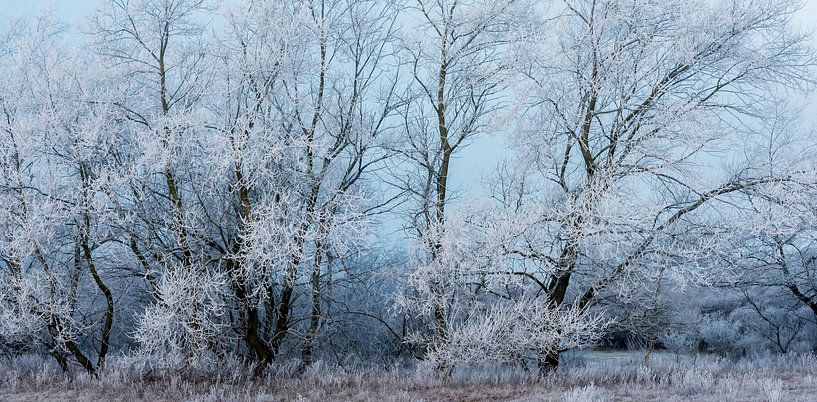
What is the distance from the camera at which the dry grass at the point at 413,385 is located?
8.77 metres

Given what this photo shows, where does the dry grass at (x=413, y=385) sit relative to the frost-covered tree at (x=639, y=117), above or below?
below

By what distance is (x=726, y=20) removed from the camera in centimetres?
1077

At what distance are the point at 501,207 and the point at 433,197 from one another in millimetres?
1990

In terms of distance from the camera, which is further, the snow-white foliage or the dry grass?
the snow-white foliage

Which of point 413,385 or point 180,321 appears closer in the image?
point 413,385

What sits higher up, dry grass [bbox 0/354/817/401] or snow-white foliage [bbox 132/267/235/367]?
snow-white foliage [bbox 132/267/235/367]

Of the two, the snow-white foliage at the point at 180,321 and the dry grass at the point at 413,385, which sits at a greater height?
the snow-white foliage at the point at 180,321

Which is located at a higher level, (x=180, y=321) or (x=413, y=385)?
(x=180, y=321)

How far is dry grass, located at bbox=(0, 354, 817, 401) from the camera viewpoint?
877cm

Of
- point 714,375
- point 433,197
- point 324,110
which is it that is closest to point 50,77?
point 324,110

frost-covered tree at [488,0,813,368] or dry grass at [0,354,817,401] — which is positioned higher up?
frost-covered tree at [488,0,813,368]

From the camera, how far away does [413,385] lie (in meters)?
9.86

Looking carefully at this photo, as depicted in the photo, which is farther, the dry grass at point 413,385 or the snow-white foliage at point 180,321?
the snow-white foliage at point 180,321

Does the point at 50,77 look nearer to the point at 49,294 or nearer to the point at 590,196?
the point at 49,294
